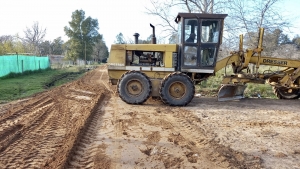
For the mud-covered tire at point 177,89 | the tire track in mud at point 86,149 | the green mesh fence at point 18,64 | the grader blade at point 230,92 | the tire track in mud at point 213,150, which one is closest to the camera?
the tire track in mud at point 86,149

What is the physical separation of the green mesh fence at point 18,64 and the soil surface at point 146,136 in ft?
31.8

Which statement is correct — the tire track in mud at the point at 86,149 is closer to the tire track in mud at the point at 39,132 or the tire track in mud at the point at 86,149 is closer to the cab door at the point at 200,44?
the tire track in mud at the point at 39,132

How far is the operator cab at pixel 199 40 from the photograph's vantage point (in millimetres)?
8164

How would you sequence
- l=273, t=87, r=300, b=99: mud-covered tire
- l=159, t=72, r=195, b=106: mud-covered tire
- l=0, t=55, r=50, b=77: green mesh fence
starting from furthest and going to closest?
l=0, t=55, r=50, b=77: green mesh fence < l=273, t=87, r=300, b=99: mud-covered tire < l=159, t=72, r=195, b=106: mud-covered tire

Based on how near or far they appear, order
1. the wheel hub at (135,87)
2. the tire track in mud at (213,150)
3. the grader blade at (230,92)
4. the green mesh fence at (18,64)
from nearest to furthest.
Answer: the tire track in mud at (213,150) → the wheel hub at (135,87) → the grader blade at (230,92) → the green mesh fence at (18,64)

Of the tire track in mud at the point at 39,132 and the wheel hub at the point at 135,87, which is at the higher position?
the wheel hub at the point at 135,87

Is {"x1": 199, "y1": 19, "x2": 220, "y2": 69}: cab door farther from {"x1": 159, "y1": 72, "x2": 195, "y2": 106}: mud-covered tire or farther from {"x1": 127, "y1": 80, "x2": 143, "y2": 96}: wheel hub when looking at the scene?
{"x1": 127, "y1": 80, "x2": 143, "y2": 96}: wheel hub

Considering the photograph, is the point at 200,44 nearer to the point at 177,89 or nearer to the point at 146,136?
the point at 177,89

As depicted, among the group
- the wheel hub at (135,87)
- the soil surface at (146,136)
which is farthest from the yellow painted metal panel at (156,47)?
the soil surface at (146,136)

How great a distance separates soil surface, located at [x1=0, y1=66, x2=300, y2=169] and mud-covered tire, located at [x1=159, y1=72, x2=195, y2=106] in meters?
0.33

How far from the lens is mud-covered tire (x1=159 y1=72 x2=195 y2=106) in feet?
26.1

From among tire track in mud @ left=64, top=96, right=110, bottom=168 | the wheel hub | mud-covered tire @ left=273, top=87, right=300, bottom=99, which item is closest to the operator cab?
the wheel hub

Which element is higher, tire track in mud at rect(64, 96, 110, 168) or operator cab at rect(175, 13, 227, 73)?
operator cab at rect(175, 13, 227, 73)

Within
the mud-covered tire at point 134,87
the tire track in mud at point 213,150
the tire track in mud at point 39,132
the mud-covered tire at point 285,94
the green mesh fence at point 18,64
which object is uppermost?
the green mesh fence at point 18,64
